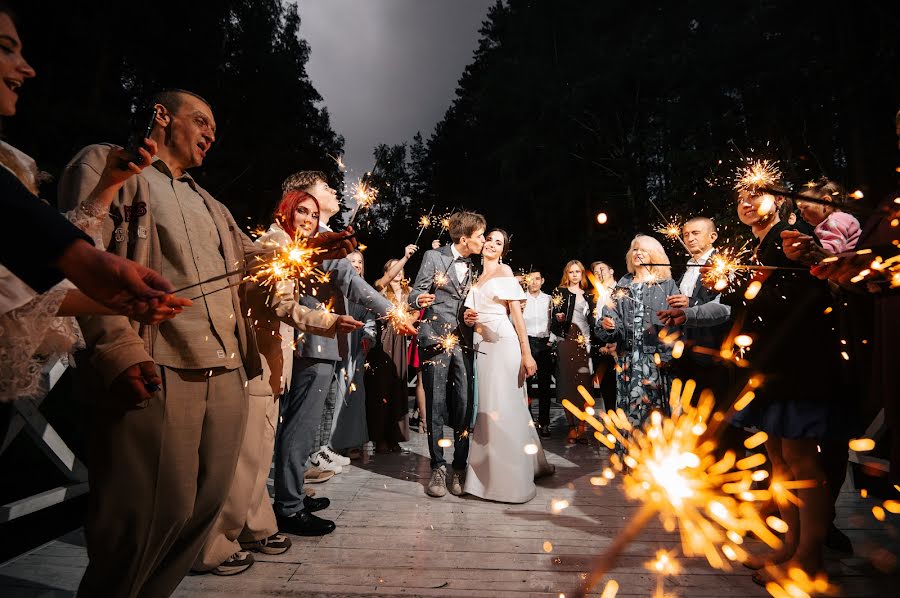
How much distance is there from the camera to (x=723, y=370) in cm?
374

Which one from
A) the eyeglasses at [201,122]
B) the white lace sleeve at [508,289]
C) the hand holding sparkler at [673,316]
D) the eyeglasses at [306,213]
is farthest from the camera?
the white lace sleeve at [508,289]

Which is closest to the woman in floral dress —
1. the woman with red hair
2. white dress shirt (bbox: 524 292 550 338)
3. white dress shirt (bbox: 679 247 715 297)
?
white dress shirt (bbox: 679 247 715 297)

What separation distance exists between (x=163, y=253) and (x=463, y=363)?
2.71m

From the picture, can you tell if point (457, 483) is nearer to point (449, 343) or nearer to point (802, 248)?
point (449, 343)

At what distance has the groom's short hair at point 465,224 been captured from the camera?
4.36m

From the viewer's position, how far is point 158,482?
170cm

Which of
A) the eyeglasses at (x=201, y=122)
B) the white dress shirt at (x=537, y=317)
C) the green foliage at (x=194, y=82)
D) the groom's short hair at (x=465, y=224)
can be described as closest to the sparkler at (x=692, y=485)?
the white dress shirt at (x=537, y=317)

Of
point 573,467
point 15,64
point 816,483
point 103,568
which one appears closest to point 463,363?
point 573,467

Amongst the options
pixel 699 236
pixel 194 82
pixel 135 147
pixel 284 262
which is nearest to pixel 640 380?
pixel 699 236

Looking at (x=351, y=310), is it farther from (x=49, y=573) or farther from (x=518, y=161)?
(x=518, y=161)

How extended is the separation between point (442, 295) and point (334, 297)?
124 centimetres

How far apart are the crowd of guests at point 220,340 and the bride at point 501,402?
45.0 inches

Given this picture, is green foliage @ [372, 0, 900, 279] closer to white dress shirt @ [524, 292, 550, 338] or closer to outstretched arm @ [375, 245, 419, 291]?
white dress shirt @ [524, 292, 550, 338]

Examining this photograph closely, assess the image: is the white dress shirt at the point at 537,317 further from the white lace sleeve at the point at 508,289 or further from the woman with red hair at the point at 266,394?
the woman with red hair at the point at 266,394
